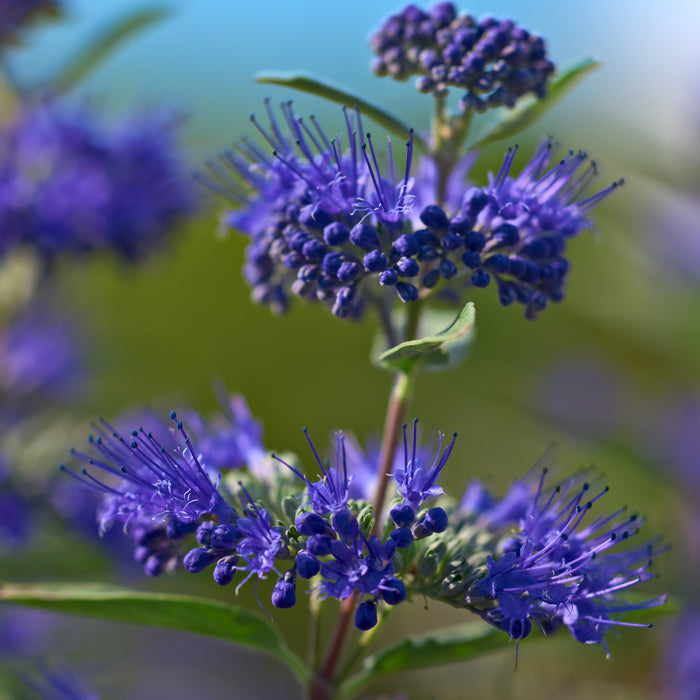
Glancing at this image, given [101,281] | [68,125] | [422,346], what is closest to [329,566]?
[422,346]

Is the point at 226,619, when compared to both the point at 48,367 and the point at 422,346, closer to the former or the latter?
the point at 422,346

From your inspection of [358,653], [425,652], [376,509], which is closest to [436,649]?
[425,652]

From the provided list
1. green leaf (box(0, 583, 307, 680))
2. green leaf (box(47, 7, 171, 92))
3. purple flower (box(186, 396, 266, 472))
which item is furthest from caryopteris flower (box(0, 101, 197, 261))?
green leaf (box(0, 583, 307, 680))

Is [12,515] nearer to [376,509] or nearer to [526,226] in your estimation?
[376,509]

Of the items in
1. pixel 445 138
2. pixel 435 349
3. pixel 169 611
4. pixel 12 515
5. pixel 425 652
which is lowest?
pixel 12 515

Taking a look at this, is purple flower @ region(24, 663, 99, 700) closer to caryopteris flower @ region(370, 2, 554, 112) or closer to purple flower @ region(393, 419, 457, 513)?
purple flower @ region(393, 419, 457, 513)

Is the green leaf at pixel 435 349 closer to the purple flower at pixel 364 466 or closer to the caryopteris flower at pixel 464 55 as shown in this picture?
the purple flower at pixel 364 466

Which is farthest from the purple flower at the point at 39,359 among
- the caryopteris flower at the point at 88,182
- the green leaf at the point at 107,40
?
the green leaf at the point at 107,40

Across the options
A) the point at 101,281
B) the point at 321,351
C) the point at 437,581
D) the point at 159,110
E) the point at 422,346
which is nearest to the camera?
the point at 422,346
